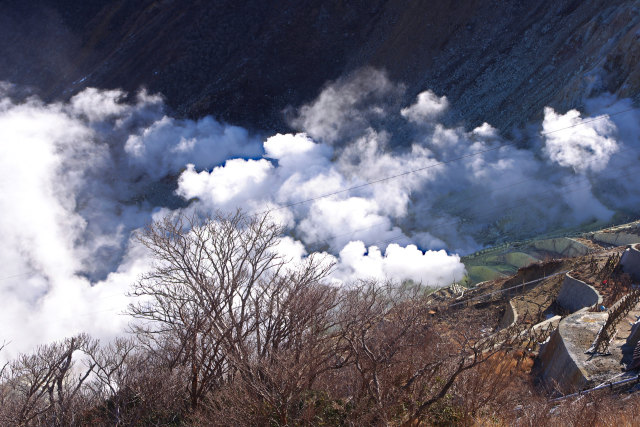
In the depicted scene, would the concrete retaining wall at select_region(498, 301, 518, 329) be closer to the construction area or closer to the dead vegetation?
the construction area

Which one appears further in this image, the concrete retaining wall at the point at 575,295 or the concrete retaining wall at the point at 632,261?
the concrete retaining wall at the point at 632,261

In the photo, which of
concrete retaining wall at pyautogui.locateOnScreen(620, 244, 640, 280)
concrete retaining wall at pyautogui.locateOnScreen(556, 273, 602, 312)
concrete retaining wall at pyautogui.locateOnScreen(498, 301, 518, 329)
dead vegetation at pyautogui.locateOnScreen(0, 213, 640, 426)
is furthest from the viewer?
concrete retaining wall at pyautogui.locateOnScreen(498, 301, 518, 329)

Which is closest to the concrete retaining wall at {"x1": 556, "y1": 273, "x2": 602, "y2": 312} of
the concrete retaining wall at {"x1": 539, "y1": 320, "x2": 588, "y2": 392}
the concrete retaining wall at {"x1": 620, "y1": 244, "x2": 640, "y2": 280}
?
the concrete retaining wall at {"x1": 620, "y1": 244, "x2": 640, "y2": 280}

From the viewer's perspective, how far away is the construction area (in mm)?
8164

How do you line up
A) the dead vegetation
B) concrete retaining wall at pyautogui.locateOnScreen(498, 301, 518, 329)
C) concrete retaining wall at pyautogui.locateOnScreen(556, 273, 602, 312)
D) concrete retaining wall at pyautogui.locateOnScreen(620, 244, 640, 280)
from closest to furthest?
the dead vegetation
concrete retaining wall at pyautogui.locateOnScreen(556, 273, 602, 312)
concrete retaining wall at pyautogui.locateOnScreen(620, 244, 640, 280)
concrete retaining wall at pyautogui.locateOnScreen(498, 301, 518, 329)

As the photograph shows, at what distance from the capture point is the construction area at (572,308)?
8.16 metres

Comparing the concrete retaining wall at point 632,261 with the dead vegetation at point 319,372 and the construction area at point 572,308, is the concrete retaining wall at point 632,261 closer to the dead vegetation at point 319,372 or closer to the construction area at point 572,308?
the construction area at point 572,308

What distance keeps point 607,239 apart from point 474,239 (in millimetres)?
6169

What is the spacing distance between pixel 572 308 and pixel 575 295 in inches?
16.4

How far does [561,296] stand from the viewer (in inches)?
575

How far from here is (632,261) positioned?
1350 centimetres

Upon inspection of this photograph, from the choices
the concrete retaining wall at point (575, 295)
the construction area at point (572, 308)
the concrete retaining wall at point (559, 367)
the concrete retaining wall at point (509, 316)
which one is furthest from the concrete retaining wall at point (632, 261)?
the concrete retaining wall at point (559, 367)

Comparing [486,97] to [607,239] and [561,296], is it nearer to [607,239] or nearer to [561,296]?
[607,239]

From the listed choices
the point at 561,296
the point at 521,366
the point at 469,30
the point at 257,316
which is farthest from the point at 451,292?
the point at 469,30
